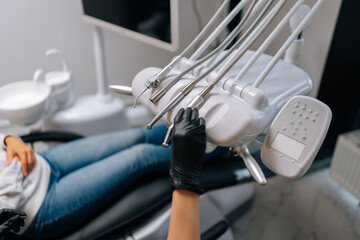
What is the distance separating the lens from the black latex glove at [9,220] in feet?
2.53

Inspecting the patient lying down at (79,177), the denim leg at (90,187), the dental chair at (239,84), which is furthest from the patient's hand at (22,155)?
the dental chair at (239,84)

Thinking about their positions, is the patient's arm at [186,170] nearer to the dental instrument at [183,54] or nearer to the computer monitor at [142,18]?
the dental instrument at [183,54]

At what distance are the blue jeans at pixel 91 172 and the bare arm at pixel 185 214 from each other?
37cm

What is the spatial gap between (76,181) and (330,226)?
925mm

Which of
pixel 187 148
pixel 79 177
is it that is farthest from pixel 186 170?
pixel 79 177

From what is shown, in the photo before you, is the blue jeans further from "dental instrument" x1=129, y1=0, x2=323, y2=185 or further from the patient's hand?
"dental instrument" x1=129, y1=0, x2=323, y2=185

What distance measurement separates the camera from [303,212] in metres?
1.29

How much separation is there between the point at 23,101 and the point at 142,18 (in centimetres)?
68

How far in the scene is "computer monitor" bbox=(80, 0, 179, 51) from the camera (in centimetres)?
100

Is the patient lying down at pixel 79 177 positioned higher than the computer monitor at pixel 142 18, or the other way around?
the computer monitor at pixel 142 18

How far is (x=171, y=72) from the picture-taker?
708mm

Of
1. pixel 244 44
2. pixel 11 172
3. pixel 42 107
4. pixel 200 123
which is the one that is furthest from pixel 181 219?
pixel 42 107

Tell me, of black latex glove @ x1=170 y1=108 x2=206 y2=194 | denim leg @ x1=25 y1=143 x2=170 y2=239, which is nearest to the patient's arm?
black latex glove @ x1=170 y1=108 x2=206 y2=194

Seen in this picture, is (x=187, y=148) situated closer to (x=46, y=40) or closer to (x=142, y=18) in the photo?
(x=142, y=18)
